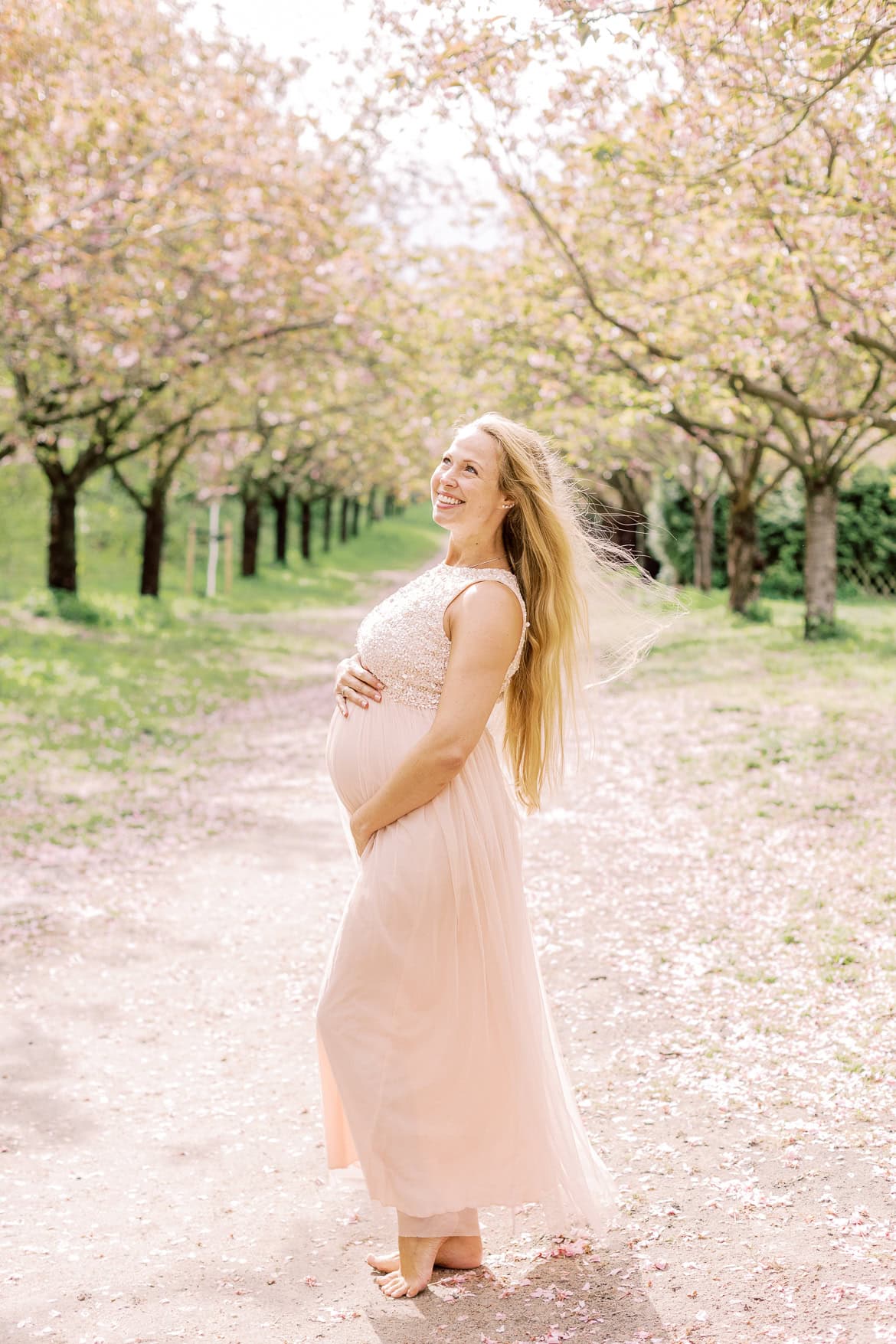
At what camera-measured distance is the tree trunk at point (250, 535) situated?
36156 mm

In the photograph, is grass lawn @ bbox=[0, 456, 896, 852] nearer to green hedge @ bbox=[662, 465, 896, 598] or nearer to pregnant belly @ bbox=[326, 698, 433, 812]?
green hedge @ bbox=[662, 465, 896, 598]

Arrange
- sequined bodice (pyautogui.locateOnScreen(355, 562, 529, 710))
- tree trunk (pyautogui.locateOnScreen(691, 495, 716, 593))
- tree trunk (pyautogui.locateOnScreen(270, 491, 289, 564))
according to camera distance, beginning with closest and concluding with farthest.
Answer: sequined bodice (pyautogui.locateOnScreen(355, 562, 529, 710))
tree trunk (pyautogui.locateOnScreen(691, 495, 716, 593))
tree trunk (pyautogui.locateOnScreen(270, 491, 289, 564))

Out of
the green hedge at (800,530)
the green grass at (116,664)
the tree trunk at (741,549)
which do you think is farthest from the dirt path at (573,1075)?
the green hedge at (800,530)

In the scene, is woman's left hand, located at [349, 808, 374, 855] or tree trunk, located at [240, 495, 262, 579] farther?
tree trunk, located at [240, 495, 262, 579]

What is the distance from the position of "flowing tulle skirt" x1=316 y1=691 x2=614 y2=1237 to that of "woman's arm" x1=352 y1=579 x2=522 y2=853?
0.08 metres

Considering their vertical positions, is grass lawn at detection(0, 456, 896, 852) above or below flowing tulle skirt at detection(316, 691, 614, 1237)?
below

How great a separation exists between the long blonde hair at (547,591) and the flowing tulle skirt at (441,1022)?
0.30 m

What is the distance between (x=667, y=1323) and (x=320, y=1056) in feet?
3.67

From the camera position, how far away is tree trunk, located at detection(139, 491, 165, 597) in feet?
85.9

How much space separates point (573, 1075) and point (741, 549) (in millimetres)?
19698

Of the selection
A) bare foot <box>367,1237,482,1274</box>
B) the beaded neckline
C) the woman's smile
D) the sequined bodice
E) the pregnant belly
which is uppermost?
the woman's smile

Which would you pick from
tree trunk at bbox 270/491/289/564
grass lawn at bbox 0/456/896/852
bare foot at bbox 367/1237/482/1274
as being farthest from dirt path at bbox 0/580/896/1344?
tree trunk at bbox 270/491/289/564

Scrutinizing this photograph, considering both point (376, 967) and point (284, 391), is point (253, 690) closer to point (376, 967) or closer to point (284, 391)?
point (284, 391)

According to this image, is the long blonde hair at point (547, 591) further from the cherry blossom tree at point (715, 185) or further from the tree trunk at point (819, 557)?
the tree trunk at point (819, 557)
